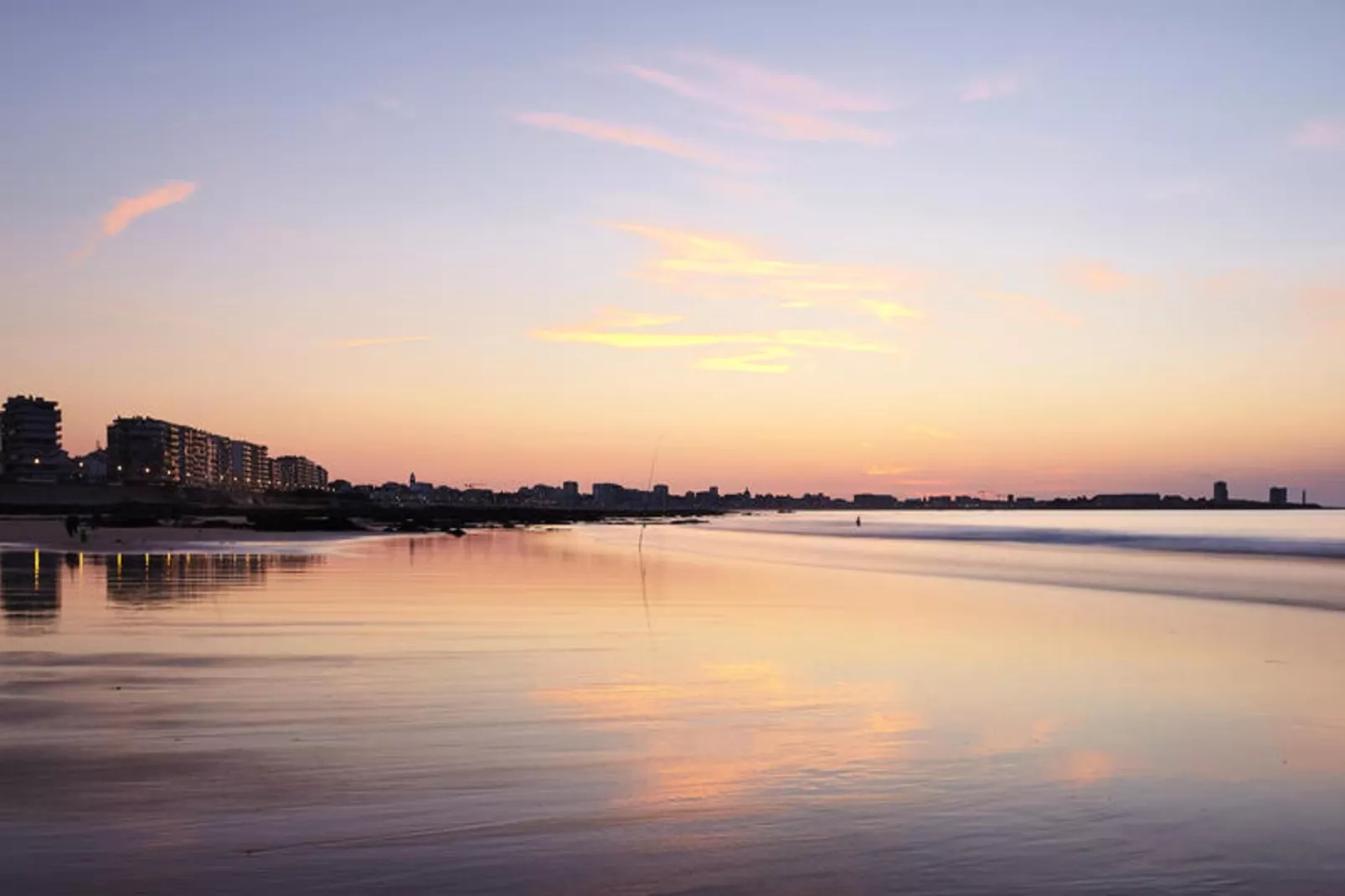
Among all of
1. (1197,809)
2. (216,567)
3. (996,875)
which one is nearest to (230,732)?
(996,875)

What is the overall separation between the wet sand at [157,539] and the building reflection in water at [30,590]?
8047 mm

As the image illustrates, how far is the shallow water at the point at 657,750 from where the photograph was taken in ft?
24.7

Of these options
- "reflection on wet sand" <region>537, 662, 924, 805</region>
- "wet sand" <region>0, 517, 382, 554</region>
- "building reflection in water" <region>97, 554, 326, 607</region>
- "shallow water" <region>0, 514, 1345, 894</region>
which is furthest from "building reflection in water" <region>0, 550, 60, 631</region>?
"reflection on wet sand" <region>537, 662, 924, 805</region>

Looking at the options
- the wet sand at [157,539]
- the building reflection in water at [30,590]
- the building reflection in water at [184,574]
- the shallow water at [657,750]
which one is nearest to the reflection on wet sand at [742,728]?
the shallow water at [657,750]

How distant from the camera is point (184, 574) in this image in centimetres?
3503

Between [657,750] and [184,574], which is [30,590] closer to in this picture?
[184,574]

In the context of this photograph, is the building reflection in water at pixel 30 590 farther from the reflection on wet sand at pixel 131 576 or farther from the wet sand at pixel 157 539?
the wet sand at pixel 157 539

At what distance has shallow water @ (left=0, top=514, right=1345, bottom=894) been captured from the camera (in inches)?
297

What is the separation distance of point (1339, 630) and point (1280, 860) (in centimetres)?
1884

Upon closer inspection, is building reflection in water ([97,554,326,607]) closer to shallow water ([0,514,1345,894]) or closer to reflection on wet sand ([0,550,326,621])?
reflection on wet sand ([0,550,326,621])

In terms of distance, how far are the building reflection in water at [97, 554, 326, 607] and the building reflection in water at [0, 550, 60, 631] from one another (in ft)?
4.73

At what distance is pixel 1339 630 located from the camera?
23.9 metres

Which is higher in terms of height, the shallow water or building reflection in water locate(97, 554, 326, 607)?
building reflection in water locate(97, 554, 326, 607)

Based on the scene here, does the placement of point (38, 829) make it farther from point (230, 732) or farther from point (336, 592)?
point (336, 592)
